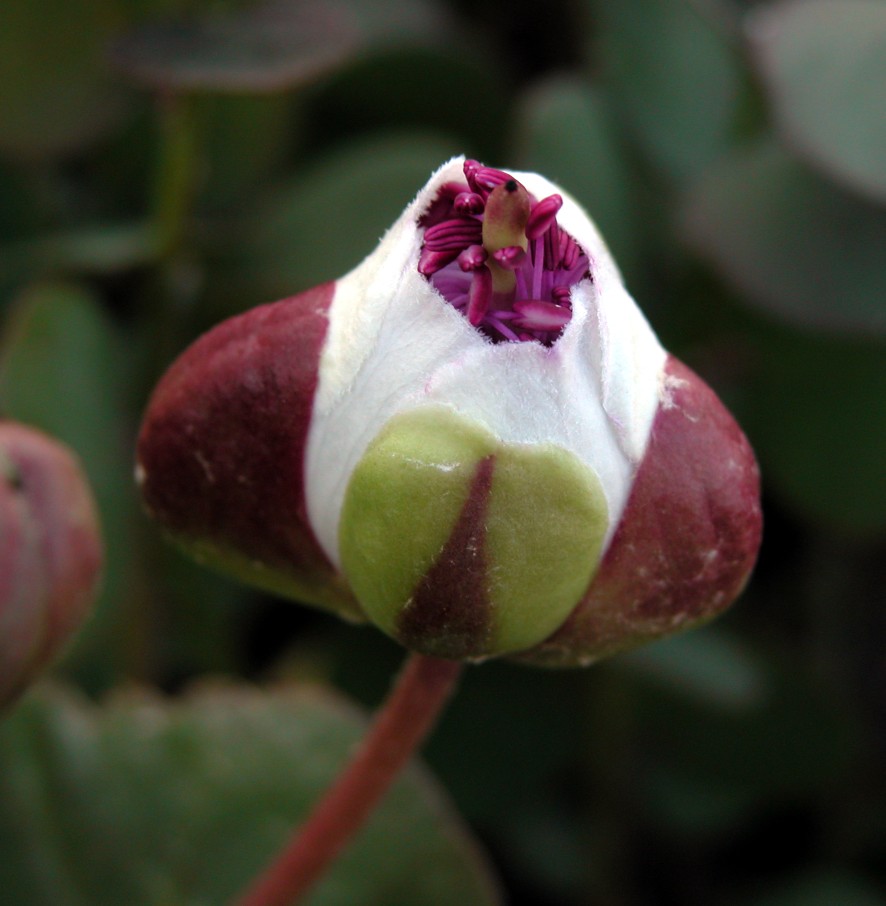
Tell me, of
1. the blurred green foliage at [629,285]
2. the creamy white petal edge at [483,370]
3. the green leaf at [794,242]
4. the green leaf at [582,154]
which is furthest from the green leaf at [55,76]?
the creamy white petal edge at [483,370]

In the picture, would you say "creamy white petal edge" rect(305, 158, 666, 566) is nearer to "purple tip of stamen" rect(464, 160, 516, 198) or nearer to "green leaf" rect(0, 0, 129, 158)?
"purple tip of stamen" rect(464, 160, 516, 198)

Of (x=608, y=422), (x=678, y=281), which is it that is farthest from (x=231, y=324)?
(x=678, y=281)

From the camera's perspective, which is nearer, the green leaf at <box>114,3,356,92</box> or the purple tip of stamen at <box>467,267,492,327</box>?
the purple tip of stamen at <box>467,267,492,327</box>

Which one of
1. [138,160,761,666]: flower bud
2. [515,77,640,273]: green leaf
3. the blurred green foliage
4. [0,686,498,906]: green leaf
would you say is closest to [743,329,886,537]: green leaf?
the blurred green foliage

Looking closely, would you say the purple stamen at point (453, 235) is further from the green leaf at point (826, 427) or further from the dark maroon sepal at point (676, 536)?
the green leaf at point (826, 427)

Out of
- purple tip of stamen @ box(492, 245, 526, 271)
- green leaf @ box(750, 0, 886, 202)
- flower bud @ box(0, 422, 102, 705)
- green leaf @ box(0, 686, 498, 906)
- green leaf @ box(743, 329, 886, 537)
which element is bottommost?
green leaf @ box(0, 686, 498, 906)

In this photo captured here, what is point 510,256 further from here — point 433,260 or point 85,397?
point 85,397
